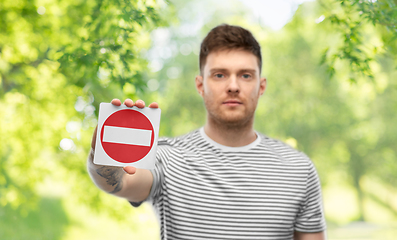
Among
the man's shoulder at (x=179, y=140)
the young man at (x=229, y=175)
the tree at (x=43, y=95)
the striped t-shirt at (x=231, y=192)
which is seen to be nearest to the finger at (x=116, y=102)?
the young man at (x=229, y=175)

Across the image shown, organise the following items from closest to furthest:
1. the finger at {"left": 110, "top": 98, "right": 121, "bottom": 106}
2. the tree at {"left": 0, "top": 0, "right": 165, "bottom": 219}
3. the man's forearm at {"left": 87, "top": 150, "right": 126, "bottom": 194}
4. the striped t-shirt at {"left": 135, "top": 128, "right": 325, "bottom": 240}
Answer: the finger at {"left": 110, "top": 98, "right": 121, "bottom": 106}, the man's forearm at {"left": 87, "top": 150, "right": 126, "bottom": 194}, the striped t-shirt at {"left": 135, "top": 128, "right": 325, "bottom": 240}, the tree at {"left": 0, "top": 0, "right": 165, "bottom": 219}

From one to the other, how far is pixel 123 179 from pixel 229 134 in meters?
0.68

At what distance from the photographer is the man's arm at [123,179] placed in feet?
4.46

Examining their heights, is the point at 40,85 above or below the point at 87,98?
above

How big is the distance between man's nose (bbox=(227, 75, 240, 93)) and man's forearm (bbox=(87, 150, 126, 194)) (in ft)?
2.40

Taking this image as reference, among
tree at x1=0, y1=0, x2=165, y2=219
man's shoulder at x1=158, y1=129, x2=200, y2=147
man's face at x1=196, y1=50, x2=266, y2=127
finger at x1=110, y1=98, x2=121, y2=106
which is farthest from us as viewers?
A: tree at x1=0, y1=0, x2=165, y2=219

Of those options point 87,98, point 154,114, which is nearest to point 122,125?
point 154,114

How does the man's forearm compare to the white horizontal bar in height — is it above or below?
below

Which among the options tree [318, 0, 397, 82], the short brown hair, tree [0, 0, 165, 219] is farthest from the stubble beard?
tree [0, 0, 165, 219]

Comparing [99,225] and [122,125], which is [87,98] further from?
[99,225]

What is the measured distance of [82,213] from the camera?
13.7m

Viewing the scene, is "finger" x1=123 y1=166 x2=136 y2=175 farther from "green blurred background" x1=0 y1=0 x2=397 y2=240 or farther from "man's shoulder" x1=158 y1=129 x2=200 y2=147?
"green blurred background" x1=0 y1=0 x2=397 y2=240

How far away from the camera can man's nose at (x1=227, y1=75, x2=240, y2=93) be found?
1.78 metres

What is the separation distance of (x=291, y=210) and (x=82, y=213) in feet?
44.5
